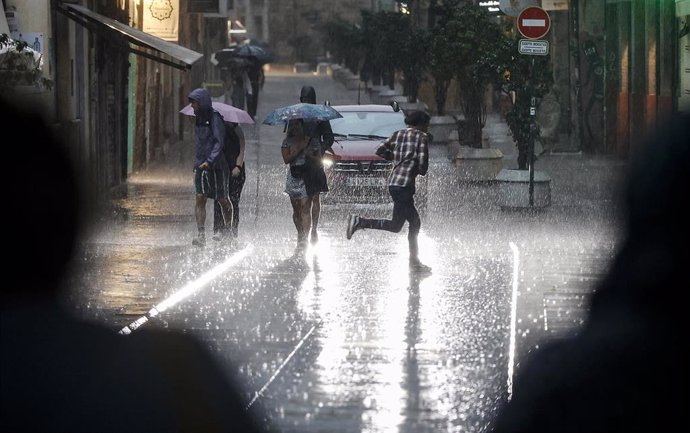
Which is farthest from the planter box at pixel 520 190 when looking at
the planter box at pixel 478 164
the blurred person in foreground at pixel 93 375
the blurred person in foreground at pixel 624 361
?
the blurred person in foreground at pixel 93 375

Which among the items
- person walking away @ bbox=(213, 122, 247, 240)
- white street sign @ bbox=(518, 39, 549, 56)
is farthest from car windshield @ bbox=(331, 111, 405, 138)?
person walking away @ bbox=(213, 122, 247, 240)

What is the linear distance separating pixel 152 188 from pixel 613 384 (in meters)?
17.8

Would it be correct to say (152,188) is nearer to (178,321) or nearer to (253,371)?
(178,321)

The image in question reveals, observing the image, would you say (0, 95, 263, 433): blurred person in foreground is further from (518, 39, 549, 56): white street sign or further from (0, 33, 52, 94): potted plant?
(518, 39, 549, 56): white street sign

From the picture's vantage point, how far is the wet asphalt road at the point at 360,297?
31.6 feet

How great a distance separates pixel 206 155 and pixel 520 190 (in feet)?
20.4

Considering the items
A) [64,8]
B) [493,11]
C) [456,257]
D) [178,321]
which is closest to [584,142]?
[493,11]

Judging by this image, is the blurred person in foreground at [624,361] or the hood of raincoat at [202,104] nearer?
the blurred person in foreground at [624,361]

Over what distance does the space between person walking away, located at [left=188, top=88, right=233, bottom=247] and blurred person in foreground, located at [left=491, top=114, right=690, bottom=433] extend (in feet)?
14.5

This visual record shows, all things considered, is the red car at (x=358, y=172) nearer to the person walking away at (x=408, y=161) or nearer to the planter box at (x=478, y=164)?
the planter box at (x=478, y=164)

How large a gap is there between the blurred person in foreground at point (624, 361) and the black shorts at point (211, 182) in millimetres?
4394

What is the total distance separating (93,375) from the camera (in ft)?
33.1

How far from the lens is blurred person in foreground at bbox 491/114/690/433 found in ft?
29.3

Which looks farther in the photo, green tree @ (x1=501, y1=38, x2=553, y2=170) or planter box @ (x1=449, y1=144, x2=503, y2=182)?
planter box @ (x1=449, y1=144, x2=503, y2=182)
